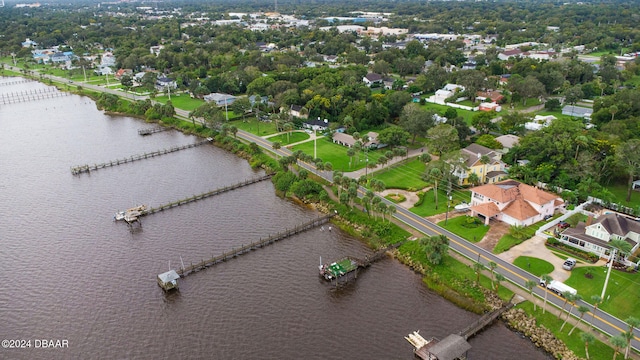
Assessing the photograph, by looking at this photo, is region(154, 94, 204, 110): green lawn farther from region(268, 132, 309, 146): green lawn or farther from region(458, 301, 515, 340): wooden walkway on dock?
region(458, 301, 515, 340): wooden walkway on dock

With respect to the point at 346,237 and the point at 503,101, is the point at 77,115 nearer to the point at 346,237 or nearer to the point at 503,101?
the point at 346,237

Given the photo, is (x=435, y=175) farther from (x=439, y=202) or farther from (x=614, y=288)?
(x=614, y=288)

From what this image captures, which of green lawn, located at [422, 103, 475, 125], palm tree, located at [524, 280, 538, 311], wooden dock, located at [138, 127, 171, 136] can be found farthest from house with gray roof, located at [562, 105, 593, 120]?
wooden dock, located at [138, 127, 171, 136]

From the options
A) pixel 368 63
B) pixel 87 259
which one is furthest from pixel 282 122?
pixel 368 63

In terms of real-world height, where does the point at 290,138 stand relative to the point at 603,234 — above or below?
below

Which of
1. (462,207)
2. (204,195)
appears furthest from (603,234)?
(204,195)
